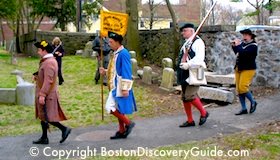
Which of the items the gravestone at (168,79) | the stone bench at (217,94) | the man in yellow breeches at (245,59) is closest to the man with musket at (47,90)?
the man in yellow breeches at (245,59)

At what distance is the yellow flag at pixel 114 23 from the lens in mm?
8680

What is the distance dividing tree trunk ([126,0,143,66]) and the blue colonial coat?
11.1 metres

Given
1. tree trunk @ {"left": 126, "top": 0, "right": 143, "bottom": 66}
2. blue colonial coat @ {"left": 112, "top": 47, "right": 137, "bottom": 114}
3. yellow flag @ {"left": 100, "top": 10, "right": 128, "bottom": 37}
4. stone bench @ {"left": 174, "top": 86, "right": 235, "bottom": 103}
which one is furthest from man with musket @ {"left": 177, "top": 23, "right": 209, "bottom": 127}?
tree trunk @ {"left": 126, "top": 0, "right": 143, "bottom": 66}

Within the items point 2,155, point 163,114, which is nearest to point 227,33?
point 163,114

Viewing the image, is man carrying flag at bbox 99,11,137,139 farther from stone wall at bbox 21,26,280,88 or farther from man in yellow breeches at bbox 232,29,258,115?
stone wall at bbox 21,26,280,88

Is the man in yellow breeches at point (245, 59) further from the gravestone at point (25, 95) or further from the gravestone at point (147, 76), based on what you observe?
the gravestone at point (147, 76)

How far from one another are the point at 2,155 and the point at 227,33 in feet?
28.2

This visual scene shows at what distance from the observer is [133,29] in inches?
724

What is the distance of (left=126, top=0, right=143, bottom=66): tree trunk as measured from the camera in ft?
59.5

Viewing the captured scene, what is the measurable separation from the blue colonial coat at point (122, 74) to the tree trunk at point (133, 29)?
11055mm

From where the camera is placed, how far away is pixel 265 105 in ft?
33.3

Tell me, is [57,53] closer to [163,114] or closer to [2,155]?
[163,114]

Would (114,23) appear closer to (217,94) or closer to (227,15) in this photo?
(217,94)

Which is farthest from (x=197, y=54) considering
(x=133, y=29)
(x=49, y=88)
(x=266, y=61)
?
(x=133, y=29)
